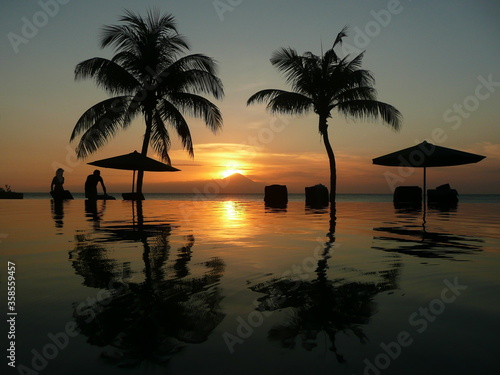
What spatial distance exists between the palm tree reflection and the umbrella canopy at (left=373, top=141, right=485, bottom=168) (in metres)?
14.5

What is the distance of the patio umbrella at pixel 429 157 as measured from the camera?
52.7ft

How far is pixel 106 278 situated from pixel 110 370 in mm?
1684

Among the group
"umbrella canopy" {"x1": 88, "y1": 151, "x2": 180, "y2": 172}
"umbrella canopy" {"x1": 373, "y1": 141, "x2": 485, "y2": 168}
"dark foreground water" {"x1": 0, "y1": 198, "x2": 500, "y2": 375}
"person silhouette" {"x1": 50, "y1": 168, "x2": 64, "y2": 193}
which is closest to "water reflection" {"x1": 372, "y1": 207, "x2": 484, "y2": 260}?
"dark foreground water" {"x1": 0, "y1": 198, "x2": 500, "y2": 375}

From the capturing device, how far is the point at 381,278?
313cm

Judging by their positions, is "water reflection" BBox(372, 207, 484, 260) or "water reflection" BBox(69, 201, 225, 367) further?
"water reflection" BBox(372, 207, 484, 260)

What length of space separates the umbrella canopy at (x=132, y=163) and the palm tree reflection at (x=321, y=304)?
16258 mm

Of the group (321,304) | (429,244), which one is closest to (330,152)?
(429,244)

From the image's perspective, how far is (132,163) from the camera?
18.3m

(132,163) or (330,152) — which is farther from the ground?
(330,152)

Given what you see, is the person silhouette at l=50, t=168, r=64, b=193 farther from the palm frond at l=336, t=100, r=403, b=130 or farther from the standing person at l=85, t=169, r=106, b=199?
the palm frond at l=336, t=100, r=403, b=130

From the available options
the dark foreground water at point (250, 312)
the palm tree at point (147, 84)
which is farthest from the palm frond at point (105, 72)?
the dark foreground water at point (250, 312)

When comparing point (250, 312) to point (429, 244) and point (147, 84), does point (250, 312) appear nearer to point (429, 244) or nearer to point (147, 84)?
point (429, 244)

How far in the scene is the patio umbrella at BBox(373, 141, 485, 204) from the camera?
16.1 metres

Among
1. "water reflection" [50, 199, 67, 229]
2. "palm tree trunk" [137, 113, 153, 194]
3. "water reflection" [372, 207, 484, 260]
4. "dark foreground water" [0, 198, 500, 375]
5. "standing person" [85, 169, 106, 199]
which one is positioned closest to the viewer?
"dark foreground water" [0, 198, 500, 375]
